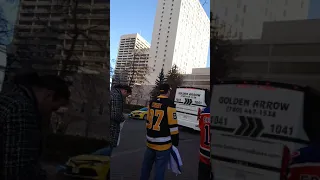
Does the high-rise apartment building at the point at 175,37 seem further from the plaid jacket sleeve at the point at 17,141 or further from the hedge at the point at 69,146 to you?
the plaid jacket sleeve at the point at 17,141

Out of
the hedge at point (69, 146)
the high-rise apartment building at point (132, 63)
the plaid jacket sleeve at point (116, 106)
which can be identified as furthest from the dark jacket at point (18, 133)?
the high-rise apartment building at point (132, 63)

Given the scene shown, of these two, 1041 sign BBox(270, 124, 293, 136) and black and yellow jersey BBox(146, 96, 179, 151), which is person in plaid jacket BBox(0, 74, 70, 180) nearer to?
1041 sign BBox(270, 124, 293, 136)

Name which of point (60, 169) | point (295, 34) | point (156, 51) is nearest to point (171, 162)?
point (156, 51)

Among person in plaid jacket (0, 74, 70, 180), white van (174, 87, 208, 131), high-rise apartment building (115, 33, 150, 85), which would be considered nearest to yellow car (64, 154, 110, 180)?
person in plaid jacket (0, 74, 70, 180)

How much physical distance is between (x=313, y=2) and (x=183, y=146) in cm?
441

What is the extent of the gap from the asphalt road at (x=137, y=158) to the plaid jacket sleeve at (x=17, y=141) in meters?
2.04

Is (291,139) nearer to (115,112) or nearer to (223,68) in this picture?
(223,68)

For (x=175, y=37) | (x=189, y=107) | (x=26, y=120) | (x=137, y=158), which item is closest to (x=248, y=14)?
(x=26, y=120)

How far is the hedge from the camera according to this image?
130cm

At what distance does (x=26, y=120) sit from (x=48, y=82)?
0.20 meters

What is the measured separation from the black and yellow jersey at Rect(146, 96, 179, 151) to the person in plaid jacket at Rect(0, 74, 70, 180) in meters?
1.59

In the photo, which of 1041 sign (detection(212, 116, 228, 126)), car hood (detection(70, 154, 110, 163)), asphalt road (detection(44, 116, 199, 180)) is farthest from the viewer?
asphalt road (detection(44, 116, 199, 180))

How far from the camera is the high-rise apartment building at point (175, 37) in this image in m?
2.67

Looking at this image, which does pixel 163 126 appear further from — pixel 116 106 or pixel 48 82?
pixel 48 82
